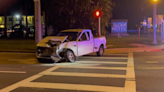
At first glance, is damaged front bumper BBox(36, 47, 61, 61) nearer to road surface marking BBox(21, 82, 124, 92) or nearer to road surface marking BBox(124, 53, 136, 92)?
road surface marking BBox(21, 82, 124, 92)

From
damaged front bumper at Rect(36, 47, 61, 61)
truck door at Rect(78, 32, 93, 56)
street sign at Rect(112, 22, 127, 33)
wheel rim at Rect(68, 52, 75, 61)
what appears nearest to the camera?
damaged front bumper at Rect(36, 47, 61, 61)

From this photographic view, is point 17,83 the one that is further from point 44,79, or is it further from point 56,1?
point 56,1

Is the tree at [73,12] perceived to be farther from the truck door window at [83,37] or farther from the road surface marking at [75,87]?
the road surface marking at [75,87]

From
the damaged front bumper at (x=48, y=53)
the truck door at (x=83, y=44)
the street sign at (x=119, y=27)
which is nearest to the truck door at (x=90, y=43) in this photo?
the truck door at (x=83, y=44)

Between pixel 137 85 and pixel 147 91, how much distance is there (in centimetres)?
67

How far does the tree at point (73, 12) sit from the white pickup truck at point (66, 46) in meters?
8.66

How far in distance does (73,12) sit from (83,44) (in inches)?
381

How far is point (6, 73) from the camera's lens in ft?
28.3

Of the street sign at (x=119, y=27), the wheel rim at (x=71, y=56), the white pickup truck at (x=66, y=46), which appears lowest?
Result: the wheel rim at (x=71, y=56)

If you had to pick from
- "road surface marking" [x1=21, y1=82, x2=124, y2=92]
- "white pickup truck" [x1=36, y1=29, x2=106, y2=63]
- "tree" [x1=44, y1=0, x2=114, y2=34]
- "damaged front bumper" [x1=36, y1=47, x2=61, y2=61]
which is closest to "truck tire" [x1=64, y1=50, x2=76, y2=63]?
"white pickup truck" [x1=36, y1=29, x2=106, y2=63]

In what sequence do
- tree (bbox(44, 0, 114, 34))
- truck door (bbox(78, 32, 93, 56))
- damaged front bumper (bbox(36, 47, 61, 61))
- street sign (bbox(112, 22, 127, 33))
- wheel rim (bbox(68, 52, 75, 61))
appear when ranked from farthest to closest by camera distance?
1. street sign (bbox(112, 22, 127, 33))
2. tree (bbox(44, 0, 114, 34))
3. truck door (bbox(78, 32, 93, 56))
4. wheel rim (bbox(68, 52, 75, 61))
5. damaged front bumper (bbox(36, 47, 61, 61))

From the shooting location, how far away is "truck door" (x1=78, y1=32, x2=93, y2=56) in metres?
11.9

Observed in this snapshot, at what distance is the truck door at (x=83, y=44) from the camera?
11.9 metres

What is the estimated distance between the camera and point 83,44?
39.8 ft
